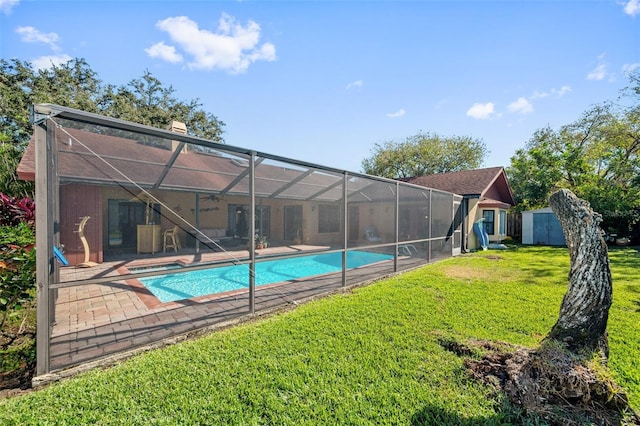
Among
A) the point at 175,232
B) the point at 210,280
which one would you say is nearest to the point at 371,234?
the point at 210,280

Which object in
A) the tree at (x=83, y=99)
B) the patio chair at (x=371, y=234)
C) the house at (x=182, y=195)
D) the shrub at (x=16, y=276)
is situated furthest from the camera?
the tree at (x=83, y=99)

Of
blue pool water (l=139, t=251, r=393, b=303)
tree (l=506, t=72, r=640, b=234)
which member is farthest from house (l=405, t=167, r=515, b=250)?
blue pool water (l=139, t=251, r=393, b=303)

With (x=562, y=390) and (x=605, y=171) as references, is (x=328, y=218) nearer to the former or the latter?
(x=562, y=390)

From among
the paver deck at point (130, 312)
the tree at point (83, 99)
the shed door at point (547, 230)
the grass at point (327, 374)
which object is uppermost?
the tree at point (83, 99)

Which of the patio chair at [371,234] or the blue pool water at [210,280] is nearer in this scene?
the blue pool water at [210,280]

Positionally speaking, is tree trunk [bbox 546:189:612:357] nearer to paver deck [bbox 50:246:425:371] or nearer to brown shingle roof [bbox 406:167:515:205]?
paver deck [bbox 50:246:425:371]

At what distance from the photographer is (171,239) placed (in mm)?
8711

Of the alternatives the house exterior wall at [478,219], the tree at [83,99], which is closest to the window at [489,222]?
the house exterior wall at [478,219]

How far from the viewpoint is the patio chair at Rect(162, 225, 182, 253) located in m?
8.34

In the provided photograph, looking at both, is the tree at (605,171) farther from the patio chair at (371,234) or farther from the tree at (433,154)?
the patio chair at (371,234)

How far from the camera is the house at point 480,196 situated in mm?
13329

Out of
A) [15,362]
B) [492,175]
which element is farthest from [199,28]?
[492,175]

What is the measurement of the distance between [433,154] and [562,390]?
2697 centimetres

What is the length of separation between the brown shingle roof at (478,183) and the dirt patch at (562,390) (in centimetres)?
1175
